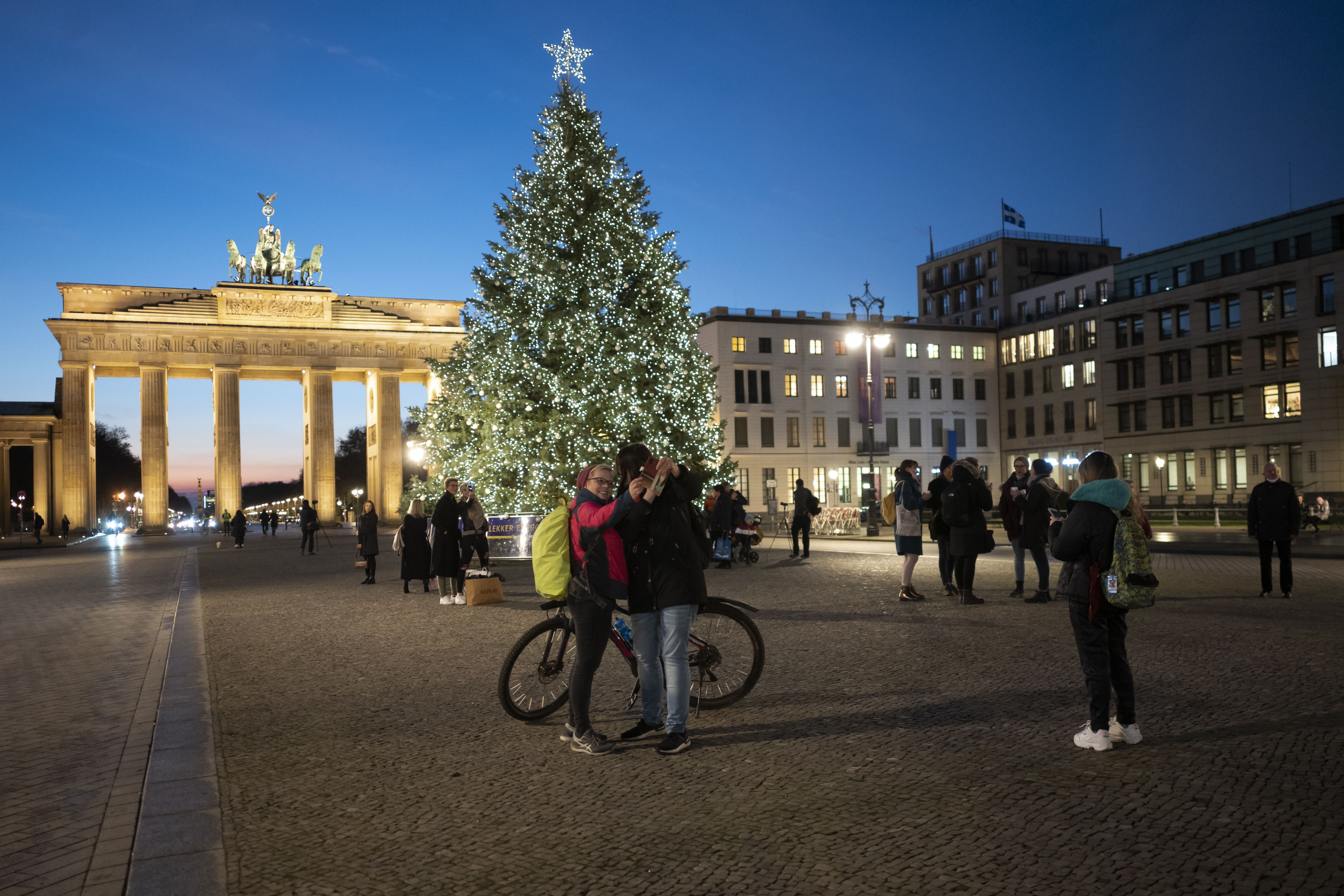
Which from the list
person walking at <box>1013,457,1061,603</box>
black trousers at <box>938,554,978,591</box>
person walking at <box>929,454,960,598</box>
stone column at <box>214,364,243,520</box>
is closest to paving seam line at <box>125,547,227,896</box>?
black trousers at <box>938,554,978,591</box>

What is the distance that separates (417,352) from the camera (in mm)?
80188

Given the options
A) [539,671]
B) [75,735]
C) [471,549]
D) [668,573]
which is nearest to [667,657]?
[668,573]

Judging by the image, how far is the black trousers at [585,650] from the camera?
20.9 ft

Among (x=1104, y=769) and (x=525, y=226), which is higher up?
(x=525, y=226)

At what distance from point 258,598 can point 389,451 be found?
6317 centimetres

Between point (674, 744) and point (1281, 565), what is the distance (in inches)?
430

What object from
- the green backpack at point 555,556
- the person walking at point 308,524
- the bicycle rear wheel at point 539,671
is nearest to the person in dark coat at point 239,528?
the person walking at point 308,524

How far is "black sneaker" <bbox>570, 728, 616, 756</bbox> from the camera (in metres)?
6.36

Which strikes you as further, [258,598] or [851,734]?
[258,598]

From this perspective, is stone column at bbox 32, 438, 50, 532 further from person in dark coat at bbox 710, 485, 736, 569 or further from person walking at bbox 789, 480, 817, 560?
person in dark coat at bbox 710, 485, 736, 569

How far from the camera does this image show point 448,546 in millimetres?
15867

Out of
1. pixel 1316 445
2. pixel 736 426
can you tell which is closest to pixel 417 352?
pixel 736 426

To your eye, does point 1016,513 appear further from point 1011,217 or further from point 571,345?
point 1011,217

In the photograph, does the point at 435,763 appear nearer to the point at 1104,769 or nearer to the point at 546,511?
the point at 1104,769
